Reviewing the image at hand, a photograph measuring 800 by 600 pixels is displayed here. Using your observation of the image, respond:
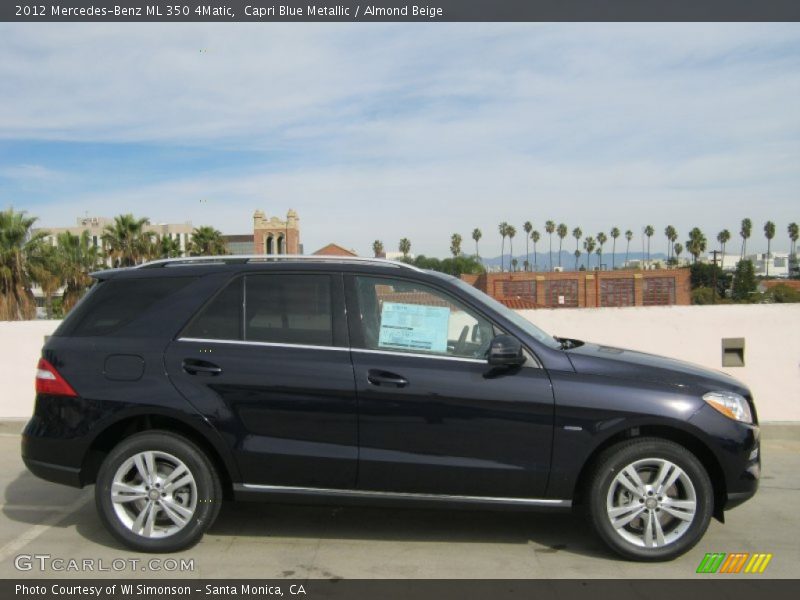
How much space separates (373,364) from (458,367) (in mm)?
504

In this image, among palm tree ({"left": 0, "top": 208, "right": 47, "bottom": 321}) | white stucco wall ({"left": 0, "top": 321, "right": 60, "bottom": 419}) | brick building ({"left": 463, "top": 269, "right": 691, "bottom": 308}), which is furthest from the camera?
brick building ({"left": 463, "top": 269, "right": 691, "bottom": 308})

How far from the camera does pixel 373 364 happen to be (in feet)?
14.6

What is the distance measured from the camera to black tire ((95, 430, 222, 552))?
4488mm

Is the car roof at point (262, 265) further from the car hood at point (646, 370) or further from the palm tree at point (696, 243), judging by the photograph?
the palm tree at point (696, 243)

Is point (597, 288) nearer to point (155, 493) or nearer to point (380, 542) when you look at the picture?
point (380, 542)

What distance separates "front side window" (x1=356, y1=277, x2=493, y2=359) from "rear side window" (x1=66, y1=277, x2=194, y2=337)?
47.3 inches

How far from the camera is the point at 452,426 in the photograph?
4352mm

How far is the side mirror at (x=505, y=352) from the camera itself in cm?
431

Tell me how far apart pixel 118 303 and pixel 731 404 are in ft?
12.6

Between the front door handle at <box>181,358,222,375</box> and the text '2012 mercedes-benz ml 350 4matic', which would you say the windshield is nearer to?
the text '2012 mercedes-benz ml 350 4matic'

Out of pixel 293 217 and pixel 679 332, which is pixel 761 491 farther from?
pixel 293 217

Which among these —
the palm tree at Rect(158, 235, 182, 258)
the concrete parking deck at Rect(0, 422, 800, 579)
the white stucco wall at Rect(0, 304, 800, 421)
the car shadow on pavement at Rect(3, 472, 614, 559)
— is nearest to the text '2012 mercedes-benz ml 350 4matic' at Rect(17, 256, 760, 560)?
the concrete parking deck at Rect(0, 422, 800, 579)

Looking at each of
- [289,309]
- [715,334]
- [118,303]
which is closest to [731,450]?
[289,309]
